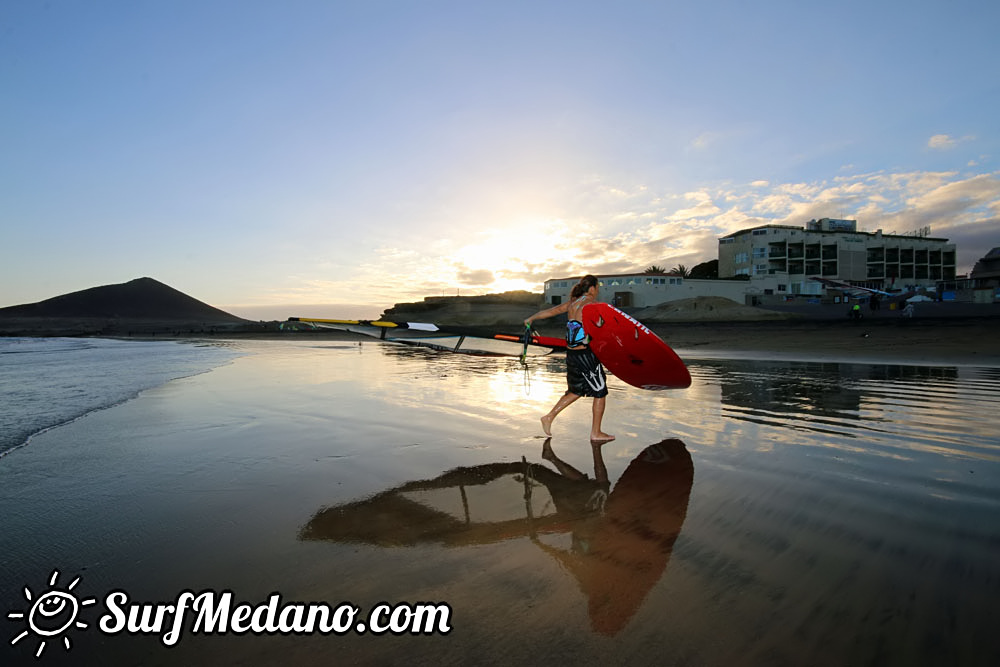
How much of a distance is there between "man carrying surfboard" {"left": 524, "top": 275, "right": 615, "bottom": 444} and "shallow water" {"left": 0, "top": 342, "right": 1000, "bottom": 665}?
1.22ft

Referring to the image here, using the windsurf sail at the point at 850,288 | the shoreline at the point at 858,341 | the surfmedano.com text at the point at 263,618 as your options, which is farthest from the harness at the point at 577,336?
the windsurf sail at the point at 850,288

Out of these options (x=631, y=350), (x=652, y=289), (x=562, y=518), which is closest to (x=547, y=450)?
(x=562, y=518)

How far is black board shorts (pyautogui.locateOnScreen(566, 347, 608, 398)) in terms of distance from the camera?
6.50m

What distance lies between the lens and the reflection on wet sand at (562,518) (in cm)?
303

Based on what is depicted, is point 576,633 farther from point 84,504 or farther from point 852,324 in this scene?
point 852,324

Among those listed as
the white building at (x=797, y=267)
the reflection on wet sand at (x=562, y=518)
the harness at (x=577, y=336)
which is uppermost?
the white building at (x=797, y=267)

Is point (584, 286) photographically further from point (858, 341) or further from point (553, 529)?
point (858, 341)

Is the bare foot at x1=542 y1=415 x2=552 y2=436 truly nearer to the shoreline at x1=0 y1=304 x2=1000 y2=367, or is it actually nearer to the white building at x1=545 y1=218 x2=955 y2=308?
the shoreline at x1=0 y1=304 x2=1000 y2=367

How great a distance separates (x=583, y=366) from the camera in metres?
6.59

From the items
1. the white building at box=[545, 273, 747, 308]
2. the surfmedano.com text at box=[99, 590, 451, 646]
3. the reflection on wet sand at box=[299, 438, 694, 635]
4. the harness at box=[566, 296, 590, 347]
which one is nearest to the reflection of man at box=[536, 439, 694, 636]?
the reflection on wet sand at box=[299, 438, 694, 635]

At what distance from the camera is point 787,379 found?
40.7 feet

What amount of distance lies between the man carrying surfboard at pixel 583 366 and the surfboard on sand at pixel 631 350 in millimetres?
148

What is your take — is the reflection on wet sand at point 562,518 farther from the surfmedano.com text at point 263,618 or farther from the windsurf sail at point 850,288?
the windsurf sail at point 850,288

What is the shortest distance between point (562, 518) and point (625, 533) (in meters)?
0.54
